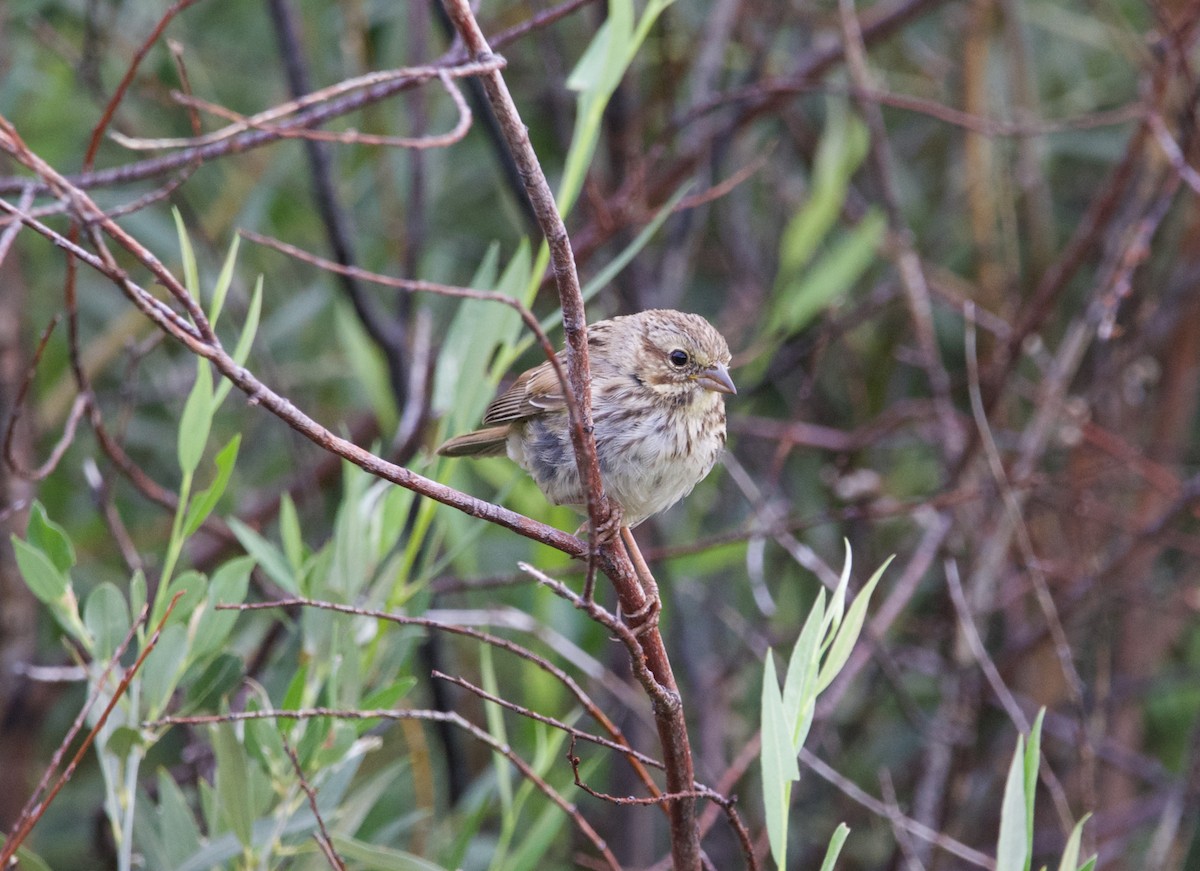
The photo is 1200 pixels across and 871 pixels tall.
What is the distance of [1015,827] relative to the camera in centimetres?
212

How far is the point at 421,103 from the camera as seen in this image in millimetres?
4613

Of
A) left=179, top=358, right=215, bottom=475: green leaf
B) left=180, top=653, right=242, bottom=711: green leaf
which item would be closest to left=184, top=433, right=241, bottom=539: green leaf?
left=179, top=358, right=215, bottom=475: green leaf

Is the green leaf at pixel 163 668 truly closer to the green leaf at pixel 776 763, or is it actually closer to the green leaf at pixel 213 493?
the green leaf at pixel 213 493

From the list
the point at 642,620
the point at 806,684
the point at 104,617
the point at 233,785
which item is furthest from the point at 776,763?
the point at 104,617

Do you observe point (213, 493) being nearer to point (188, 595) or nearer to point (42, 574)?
point (188, 595)

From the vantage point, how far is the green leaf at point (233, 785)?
2.54 meters

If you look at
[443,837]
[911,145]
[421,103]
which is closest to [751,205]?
[911,145]

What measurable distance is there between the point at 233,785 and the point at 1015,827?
1400 millimetres

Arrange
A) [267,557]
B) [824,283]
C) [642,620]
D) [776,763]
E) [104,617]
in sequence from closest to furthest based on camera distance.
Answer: [776,763]
[642,620]
[104,617]
[267,557]
[824,283]

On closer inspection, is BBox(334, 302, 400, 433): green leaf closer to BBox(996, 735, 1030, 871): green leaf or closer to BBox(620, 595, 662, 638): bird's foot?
BBox(620, 595, 662, 638): bird's foot

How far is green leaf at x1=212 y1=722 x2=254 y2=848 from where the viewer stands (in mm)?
2535

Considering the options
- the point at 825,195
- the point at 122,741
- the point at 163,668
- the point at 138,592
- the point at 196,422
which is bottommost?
the point at 122,741

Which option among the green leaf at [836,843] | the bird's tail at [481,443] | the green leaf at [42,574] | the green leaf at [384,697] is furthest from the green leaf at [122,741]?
the green leaf at [836,843]

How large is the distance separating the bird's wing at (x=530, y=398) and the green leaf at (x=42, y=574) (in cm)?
123
